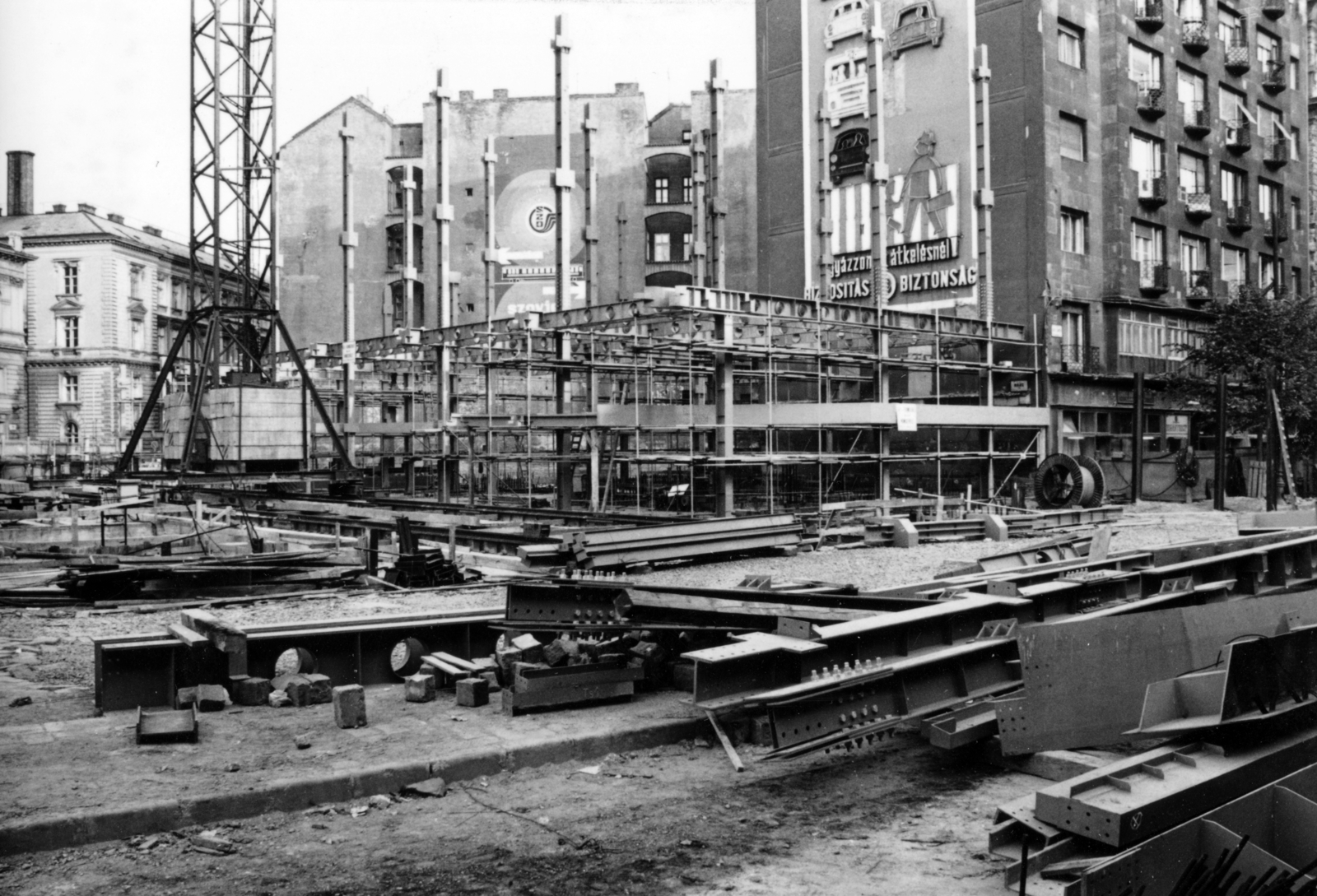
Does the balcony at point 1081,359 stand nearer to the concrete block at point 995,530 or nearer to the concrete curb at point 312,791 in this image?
the concrete block at point 995,530

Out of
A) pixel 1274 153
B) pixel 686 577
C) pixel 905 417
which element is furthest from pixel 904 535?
pixel 1274 153

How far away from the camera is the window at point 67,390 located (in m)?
46.9

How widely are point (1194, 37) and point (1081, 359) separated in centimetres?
1410

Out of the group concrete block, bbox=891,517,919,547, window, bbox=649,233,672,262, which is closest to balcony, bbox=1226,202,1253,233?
window, bbox=649,233,672,262

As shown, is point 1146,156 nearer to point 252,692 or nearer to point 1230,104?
point 1230,104

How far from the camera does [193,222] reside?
2614cm

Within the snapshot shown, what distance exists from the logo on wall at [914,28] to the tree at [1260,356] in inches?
496

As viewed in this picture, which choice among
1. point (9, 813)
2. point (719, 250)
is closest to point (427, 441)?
point (719, 250)

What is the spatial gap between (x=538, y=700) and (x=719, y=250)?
30985mm

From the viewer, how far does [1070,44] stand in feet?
118

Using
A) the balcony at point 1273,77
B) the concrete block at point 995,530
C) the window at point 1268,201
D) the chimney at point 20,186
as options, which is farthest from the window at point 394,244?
the concrete block at point 995,530

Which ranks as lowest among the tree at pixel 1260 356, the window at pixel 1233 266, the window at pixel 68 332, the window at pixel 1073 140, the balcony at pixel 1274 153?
the tree at pixel 1260 356

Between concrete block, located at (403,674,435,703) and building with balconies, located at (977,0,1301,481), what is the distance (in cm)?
2924

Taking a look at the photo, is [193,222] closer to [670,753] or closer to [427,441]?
[427,441]
